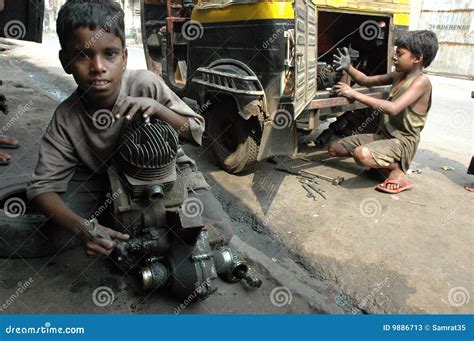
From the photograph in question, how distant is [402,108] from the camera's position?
3.86 meters

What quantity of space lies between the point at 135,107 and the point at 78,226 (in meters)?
0.62

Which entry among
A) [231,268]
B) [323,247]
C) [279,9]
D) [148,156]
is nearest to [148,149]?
[148,156]

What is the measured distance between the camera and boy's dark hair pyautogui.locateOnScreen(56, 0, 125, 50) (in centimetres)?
186

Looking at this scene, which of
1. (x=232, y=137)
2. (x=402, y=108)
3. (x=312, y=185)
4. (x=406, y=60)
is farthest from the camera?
(x=232, y=137)

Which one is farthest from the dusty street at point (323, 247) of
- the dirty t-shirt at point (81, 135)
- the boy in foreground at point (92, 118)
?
the dirty t-shirt at point (81, 135)

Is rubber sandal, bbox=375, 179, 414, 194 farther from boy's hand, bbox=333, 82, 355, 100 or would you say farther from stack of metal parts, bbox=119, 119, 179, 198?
stack of metal parts, bbox=119, 119, 179, 198

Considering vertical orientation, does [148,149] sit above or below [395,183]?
above

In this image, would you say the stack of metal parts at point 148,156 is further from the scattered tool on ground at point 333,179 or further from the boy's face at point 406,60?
the boy's face at point 406,60

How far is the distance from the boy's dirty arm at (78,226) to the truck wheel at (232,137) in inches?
95.2

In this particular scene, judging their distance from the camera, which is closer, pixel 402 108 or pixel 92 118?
pixel 92 118

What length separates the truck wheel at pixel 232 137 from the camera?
4.15m

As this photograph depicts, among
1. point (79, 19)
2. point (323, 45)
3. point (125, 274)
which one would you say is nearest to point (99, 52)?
point (79, 19)

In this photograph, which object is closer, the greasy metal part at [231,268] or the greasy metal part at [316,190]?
the greasy metal part at [231,268]

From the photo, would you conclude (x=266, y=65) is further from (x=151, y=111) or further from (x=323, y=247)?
(x=151, y=111)
